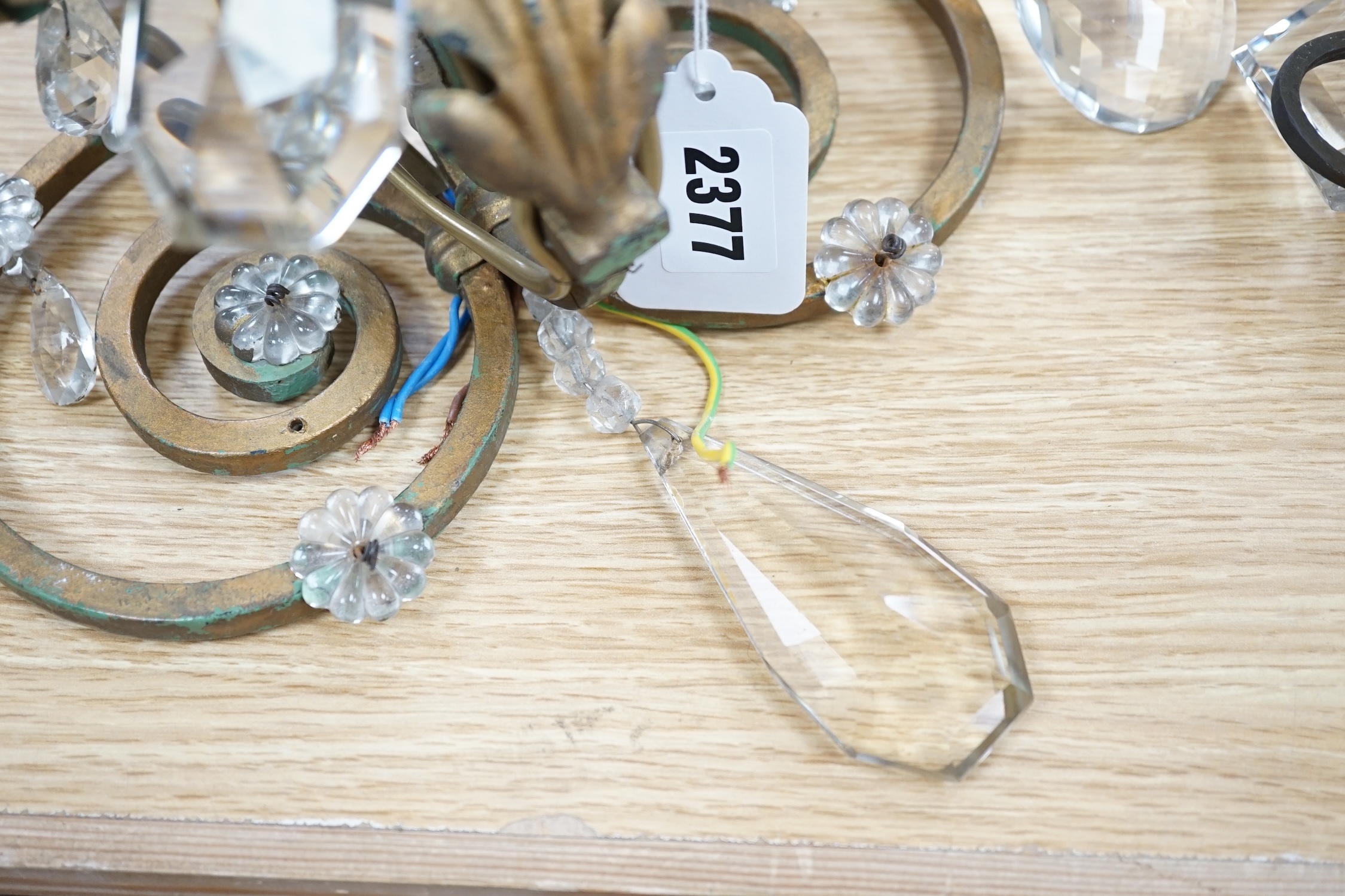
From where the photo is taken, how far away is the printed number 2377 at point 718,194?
44cm

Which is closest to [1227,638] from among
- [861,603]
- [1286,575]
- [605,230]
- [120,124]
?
[1286,575]

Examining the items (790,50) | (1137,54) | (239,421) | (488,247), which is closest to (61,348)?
(239,421)

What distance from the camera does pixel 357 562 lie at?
40cm

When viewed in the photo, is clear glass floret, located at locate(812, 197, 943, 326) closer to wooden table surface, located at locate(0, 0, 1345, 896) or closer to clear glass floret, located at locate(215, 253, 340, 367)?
wooden table surface, located at locate(0, 0, 1345, 896)

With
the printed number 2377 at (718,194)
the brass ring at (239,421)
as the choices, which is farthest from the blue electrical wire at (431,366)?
the printed number 2377 at (718,194)

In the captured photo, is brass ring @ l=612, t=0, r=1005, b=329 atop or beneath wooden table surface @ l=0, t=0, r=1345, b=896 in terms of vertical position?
atop

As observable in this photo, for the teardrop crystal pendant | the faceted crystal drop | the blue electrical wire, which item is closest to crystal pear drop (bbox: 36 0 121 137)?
the blue electrical wire

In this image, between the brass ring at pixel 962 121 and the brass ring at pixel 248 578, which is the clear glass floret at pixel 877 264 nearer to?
the brass ring at pixel 962 121

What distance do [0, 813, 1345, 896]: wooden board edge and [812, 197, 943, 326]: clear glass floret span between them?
0.71 feet

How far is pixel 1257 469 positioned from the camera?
444mm

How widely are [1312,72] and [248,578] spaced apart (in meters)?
0.51

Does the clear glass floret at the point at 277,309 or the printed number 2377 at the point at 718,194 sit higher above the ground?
the printed number 2377 at the point at 718,194

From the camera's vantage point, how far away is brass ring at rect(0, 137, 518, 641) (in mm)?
408

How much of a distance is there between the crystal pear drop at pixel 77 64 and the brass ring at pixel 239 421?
0.05 m
